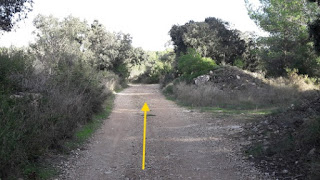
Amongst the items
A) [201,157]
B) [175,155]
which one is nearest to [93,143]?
[175,155]

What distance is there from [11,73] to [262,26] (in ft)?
70.1

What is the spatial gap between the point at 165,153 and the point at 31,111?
3643 millimetres

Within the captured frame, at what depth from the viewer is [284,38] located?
79.7ft

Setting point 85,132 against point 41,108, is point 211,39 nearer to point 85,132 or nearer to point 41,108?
point 85,132

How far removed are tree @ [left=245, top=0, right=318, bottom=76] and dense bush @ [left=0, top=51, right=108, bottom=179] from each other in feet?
54.4

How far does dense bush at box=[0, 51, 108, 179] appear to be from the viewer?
5.38m

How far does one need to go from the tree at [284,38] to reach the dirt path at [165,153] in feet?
43.4

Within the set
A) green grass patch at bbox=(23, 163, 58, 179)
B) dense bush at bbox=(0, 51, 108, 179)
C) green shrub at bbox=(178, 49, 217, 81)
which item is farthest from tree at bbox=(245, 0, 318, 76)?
green grass patch at bbox=(23, 163, 58, 179)

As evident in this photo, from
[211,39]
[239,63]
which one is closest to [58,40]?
[211,39]

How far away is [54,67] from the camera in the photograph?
42.3ft

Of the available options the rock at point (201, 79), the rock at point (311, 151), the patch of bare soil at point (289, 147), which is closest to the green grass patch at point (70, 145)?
the patch of bare soil at point (289, 147)

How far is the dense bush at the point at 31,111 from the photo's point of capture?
212 inches

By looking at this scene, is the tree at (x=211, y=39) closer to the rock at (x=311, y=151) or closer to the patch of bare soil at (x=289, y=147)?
the patch of bare soil at (x=289, y=147)

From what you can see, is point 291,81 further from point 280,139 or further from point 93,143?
point 93,143
